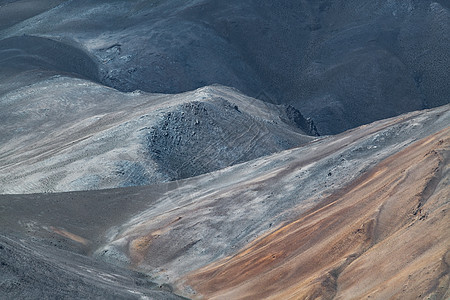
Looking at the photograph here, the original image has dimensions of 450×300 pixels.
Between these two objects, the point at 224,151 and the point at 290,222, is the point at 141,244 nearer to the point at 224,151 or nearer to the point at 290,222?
the point at 290,222

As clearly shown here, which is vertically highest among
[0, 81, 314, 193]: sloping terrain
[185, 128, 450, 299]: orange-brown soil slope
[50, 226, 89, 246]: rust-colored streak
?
[185, 128, 450, 299]: orange-brown soil slope

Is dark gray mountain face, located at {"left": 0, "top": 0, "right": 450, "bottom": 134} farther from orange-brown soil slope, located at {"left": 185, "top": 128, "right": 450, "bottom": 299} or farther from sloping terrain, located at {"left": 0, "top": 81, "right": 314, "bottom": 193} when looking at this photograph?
orange-brown soil slope, located at {"left": 185, "top": 128, "right": 450, "bottom": 299}

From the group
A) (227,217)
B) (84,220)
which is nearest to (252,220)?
(227,217)

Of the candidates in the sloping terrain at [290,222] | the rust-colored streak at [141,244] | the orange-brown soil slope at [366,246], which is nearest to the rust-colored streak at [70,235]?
the sloping terrain at [290,222]

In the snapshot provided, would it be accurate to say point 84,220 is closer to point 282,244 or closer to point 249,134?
point 282,244

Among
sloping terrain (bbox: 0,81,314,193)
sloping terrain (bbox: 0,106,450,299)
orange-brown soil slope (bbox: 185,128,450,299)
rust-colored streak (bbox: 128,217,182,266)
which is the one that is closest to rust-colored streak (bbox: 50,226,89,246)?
sloping terrain (bbox: 0,106,450,299)
